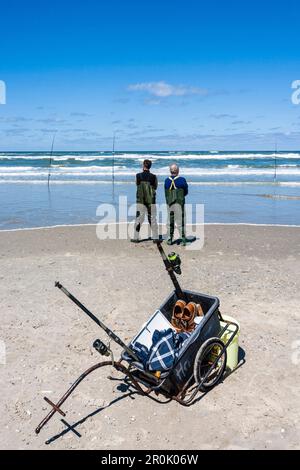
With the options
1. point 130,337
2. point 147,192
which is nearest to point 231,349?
point 130,337

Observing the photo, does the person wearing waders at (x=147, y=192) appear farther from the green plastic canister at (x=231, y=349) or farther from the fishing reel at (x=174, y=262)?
the fishing reel at (x=174, y=262)

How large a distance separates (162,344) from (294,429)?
127cm

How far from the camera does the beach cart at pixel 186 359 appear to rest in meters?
3.93

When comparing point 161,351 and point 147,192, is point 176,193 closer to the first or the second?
point 147,192

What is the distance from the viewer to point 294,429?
12.2 feet

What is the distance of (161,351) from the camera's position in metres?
3.99

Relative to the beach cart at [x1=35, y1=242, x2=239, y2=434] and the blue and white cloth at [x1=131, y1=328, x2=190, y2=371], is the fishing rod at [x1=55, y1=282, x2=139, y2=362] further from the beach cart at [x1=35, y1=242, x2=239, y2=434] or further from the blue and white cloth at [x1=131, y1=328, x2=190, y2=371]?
the blue and white cloth at [x1=131, y1=328, x2=190, y2=371]

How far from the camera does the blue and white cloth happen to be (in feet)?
13.0

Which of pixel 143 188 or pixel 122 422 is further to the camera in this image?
Answer: pixel 143 188

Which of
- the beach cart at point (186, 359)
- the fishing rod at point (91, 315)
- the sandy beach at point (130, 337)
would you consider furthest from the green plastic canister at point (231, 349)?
the fishing rod at point (91, 315)

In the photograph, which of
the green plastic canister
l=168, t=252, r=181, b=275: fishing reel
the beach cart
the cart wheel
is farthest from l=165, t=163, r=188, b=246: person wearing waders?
the cart wheel
